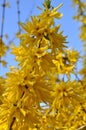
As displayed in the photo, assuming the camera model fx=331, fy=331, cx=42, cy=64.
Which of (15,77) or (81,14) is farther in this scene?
(81,14)

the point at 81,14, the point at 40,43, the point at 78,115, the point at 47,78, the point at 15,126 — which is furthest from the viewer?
the point at 81,14

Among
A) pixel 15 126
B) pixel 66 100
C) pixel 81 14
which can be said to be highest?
pixel 81 14

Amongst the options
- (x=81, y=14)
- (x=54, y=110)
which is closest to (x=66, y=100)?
(x=54, y=110)

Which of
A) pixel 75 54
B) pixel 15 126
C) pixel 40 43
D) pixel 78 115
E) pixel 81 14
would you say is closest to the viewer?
pixel 15 126

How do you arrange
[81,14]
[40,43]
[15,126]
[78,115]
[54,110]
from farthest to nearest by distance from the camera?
[81,14] < [78,115] < [54,110] < [40,43] < [15,126]

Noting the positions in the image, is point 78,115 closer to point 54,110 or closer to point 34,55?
point 54,110

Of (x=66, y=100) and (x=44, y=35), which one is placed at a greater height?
(x=44, y=35)

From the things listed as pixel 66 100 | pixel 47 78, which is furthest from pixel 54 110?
pixel 47 78

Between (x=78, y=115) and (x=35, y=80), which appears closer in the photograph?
(x=35, y=80)

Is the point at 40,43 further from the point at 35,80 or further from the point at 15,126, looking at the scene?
the point at 15,126
